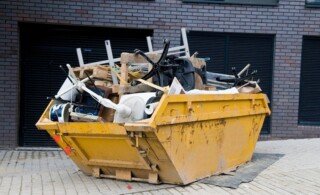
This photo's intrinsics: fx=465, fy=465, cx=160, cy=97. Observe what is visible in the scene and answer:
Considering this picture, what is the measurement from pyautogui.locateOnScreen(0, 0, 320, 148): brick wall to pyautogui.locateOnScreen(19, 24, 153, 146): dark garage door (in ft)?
0.76

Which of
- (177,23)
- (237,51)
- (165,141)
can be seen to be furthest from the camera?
(237,51)

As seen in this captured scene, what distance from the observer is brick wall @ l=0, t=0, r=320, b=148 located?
9.09m

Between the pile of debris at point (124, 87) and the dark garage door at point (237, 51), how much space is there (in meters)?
3.52

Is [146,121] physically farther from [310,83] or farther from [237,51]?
[310,83]

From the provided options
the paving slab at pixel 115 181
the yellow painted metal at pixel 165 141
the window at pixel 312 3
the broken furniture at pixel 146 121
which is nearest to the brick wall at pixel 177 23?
the window at pixel 312 3

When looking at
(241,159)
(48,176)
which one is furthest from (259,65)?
(48,176)

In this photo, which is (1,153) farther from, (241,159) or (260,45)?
(260,45)

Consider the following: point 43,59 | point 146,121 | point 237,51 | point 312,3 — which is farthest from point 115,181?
point 312,3

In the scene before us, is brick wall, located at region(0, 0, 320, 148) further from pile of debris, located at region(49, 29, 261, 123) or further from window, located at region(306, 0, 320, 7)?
pile of debris, located at region(49, 29, 261, 123)

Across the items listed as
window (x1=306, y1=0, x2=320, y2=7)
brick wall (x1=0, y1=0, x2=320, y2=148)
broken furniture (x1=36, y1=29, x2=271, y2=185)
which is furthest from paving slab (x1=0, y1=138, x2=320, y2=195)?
window (x1=306, y1=0, x2=320, y2=7)

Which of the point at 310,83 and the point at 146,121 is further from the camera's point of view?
the point at 310,83

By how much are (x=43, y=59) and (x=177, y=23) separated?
282 centimetres

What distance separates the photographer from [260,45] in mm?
9969

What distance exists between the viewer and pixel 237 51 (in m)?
9.94
